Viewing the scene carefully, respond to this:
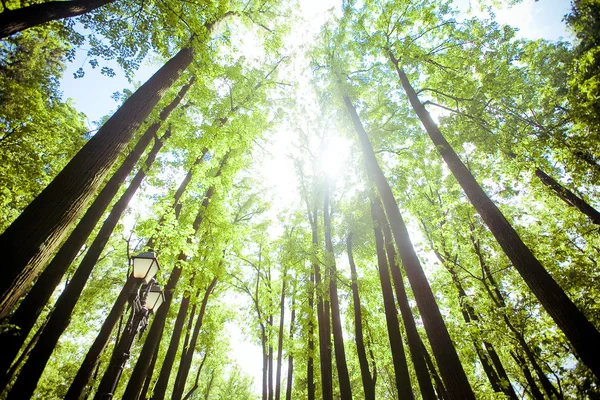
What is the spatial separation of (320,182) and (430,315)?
903cm

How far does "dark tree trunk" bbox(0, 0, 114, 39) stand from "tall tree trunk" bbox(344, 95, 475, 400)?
6850mm

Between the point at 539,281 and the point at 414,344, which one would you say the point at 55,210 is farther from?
the point at 539,281

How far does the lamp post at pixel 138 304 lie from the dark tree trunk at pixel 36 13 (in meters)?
3.81

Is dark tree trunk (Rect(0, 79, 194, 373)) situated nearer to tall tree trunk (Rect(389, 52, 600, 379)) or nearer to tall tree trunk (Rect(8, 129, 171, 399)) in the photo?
tall tree trunk (Rect(8, 129, 171, 399))

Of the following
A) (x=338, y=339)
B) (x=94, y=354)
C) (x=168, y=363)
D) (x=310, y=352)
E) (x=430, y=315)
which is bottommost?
(x=430, y=315)

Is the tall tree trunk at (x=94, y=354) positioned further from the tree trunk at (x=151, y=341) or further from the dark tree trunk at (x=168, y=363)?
the dark tree trunk at (x=168, y=363)

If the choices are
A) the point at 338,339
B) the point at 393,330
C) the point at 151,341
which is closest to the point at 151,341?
the point at 151,341

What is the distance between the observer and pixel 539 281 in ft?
15.9

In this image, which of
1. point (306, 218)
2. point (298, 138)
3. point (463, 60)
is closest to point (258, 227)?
point (306, 218)

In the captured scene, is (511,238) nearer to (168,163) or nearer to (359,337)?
(359,337)

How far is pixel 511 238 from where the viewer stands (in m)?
5.44

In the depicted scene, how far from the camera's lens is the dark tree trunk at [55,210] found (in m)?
2.65

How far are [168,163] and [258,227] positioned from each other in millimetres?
5554

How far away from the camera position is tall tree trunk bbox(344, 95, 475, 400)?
3.91 m
